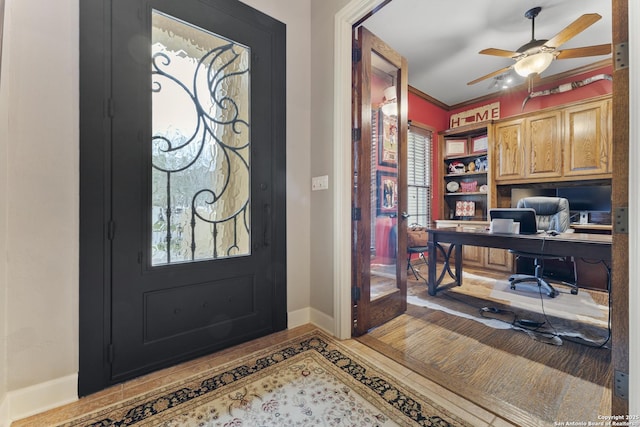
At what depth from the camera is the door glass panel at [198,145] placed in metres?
1.64

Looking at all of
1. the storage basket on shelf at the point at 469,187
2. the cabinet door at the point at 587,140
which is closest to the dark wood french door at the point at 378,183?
the cabinet door at the point at 587,140

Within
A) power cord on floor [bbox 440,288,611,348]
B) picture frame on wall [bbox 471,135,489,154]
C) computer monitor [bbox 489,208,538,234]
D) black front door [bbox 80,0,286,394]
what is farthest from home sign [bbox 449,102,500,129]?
black front door [bbox 80,0,286,394]

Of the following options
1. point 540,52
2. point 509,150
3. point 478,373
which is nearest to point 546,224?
point 509,150

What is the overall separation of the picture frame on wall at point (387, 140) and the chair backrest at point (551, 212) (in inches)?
94.3

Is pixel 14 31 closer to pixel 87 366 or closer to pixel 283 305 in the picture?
pixel 87 366

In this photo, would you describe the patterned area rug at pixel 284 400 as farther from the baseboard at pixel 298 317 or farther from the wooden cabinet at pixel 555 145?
the wooden cabinet at pixel 555 145

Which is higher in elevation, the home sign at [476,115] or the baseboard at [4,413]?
the home sign at [476,115]

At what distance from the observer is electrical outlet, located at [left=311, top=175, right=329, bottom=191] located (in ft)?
6.96

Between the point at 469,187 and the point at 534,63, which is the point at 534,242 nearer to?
the point at 534,63

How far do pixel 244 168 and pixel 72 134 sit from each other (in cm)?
94

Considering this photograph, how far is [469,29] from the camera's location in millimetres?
2947

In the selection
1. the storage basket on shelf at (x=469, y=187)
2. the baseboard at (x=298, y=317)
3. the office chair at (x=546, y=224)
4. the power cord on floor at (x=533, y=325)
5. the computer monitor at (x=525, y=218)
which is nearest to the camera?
the power cord on floor at (x=533, y=325)

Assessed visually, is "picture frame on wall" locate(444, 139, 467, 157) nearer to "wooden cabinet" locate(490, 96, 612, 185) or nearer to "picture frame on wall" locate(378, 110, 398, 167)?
"wooden cabinet" locate(490, 96, 612, 185)

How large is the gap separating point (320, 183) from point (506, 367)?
1.78 m
